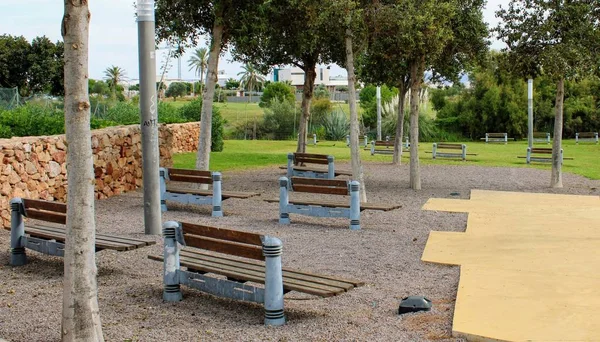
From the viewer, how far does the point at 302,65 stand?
2378 centimetres

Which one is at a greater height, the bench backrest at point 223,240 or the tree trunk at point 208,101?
the tree trunk at point 208,101

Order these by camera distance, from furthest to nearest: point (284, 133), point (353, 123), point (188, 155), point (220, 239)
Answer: point (284, 133) < point (188, 155) < point (353, 123) < point (220, 239)

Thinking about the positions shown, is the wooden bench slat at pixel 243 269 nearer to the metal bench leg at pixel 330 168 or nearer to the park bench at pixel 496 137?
the metal bench leg at pixel 330 168

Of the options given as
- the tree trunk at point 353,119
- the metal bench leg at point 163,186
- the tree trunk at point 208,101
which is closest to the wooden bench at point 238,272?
the metal bench leg at point 163,186

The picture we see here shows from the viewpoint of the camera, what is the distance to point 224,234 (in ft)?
22.9

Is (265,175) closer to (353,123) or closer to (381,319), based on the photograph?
(353,123)

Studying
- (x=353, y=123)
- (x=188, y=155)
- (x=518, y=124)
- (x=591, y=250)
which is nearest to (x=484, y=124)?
(x=518, y=124)

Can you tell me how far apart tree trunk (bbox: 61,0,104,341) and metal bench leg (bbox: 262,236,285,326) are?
141cm

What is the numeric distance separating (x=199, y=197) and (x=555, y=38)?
936cm

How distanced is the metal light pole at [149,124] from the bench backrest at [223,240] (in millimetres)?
3821

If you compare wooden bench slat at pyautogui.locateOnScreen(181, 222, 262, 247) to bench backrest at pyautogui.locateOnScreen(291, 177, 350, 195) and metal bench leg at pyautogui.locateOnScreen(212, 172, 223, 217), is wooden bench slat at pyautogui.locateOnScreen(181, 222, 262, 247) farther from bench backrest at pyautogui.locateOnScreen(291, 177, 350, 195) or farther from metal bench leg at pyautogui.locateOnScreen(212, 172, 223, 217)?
metal bench leg at pyautogui.locateOnScreen(212, 172, 223, 217)

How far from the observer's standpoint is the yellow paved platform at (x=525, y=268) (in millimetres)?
6316

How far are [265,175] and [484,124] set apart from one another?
99.9ft

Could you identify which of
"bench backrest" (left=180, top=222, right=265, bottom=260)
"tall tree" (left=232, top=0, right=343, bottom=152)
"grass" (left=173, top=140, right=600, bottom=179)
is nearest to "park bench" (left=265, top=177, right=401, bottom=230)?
"tall tree" (left=232, top=0, right=343, bottom=152)
